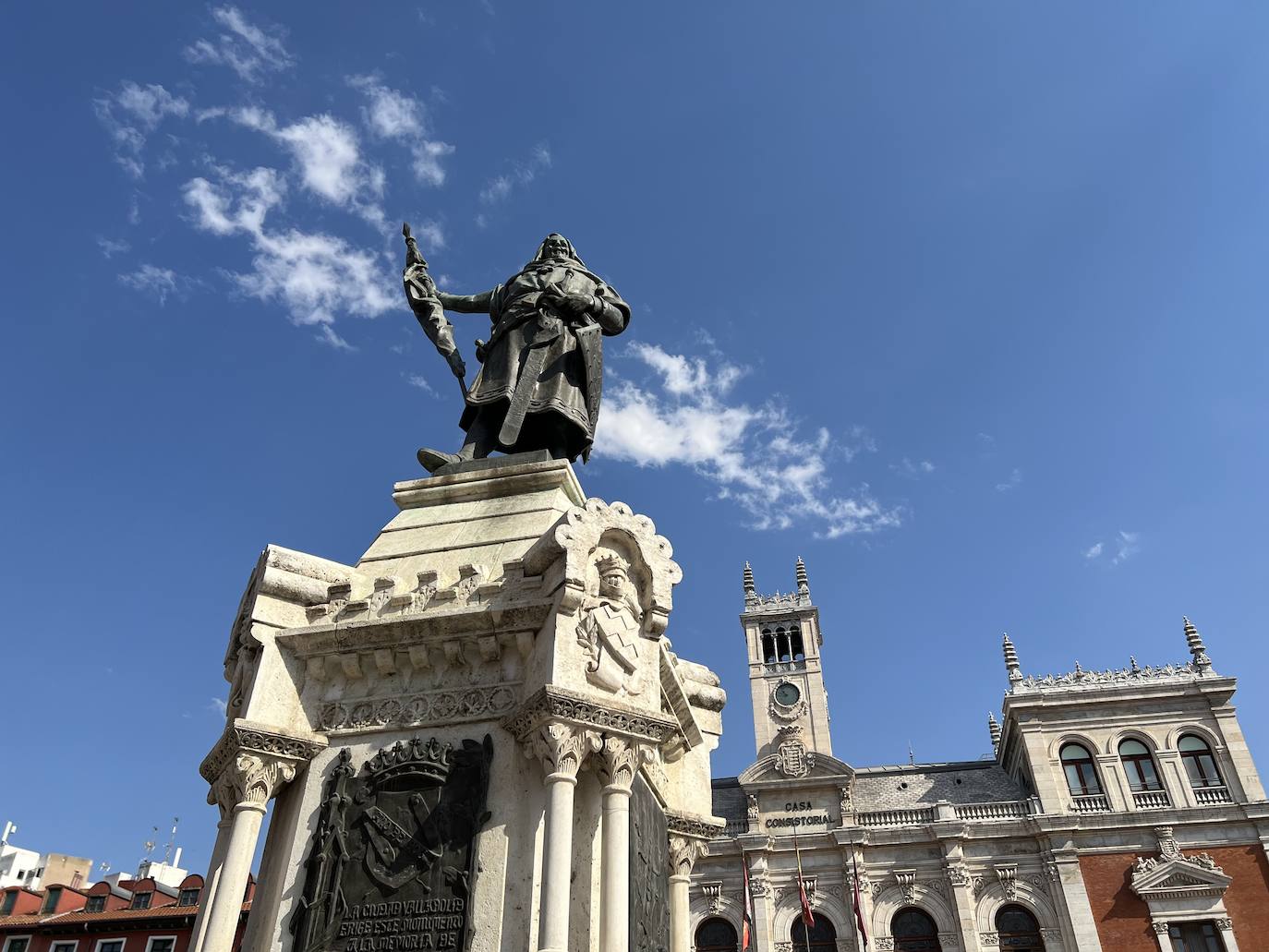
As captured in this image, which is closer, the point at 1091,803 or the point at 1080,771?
the point at 1091,803

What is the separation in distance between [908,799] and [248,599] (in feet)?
158

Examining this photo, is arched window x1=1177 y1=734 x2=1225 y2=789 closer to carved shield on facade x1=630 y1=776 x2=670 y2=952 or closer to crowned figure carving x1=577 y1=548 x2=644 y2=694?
carved shield on facade x1=630 y1=776 x2=670 y2=952

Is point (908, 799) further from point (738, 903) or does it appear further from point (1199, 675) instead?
point (1199, 675)

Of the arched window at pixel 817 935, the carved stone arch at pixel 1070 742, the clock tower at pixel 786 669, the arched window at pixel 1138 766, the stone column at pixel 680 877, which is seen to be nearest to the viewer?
the stone column at pixel 680 877

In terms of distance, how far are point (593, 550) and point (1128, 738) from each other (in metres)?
46.3

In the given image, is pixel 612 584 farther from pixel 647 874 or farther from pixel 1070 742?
pixel 1070 742

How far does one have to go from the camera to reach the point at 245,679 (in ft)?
23.8

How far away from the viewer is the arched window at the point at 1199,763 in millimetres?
43250

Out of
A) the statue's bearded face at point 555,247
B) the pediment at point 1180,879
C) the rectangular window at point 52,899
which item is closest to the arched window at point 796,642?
the pediment at point 1180,879

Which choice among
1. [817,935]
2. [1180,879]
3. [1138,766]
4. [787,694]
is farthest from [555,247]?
[787,694]

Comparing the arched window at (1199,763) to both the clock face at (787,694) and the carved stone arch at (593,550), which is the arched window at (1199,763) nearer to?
the clock face at (787,694)

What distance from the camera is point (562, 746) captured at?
620 cm

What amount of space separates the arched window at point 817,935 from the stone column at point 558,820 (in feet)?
133

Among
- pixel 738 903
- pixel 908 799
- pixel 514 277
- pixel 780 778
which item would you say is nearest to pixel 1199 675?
pixel 908 799
